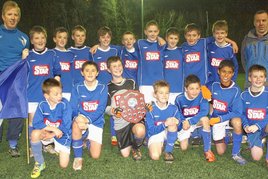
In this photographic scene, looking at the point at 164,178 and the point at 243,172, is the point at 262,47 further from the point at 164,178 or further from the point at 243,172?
the point at 164,178

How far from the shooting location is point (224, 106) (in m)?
4.71

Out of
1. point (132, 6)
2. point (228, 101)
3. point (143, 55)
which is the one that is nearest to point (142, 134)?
point (228, 101)

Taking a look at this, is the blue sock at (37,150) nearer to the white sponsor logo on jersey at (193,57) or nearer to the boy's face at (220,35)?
the white sponsor logo on jersey at (193,57)

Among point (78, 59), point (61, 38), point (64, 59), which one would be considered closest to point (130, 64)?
point (78, 59)

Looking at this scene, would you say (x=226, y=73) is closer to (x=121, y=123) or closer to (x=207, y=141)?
(x=207, y=141)

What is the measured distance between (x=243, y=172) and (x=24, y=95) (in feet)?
9.67

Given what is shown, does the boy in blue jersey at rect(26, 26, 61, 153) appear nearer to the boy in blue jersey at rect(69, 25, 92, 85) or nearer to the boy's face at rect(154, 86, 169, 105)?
the boy in blue jersey at rect(69, 25, 92, 85)


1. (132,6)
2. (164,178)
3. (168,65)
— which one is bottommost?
(164,178)

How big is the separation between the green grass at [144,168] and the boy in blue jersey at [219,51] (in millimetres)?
1383

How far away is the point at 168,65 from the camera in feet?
18.2

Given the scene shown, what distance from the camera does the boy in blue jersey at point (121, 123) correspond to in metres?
4.57

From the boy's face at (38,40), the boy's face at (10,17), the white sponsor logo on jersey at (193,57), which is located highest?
the boy's face at (10,17)

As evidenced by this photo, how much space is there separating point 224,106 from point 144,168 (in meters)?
1.43

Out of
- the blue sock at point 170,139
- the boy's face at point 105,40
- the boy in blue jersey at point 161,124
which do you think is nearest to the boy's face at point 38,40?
the boy's face at point 105,40
